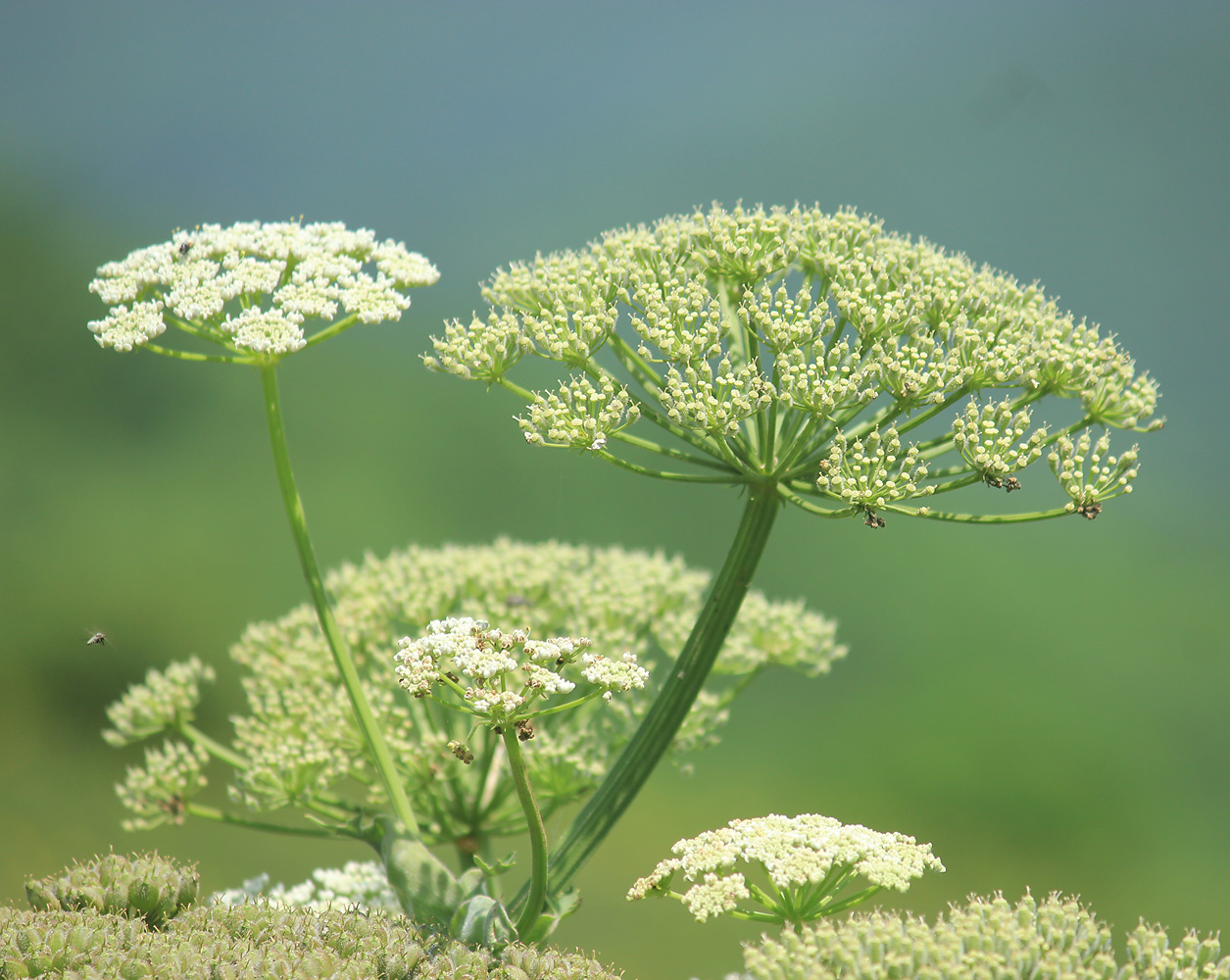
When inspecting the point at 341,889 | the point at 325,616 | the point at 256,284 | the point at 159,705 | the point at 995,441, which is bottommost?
the point at 341,889

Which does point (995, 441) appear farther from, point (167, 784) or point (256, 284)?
point (167, 784)

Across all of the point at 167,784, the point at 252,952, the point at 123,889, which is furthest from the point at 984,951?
the point at 167,784

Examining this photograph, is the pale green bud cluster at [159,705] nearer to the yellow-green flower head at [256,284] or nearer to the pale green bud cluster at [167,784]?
the pale green bud cluster at [167,784]

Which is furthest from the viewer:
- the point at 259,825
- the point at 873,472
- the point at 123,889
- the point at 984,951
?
the point at 259,825

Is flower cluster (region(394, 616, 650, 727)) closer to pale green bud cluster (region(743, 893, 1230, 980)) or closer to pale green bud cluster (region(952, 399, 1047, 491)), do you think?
pale green bud cluster (region(743, 893, 1230, 980))

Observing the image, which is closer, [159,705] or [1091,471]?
[1091,471]

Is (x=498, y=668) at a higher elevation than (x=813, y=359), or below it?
below
